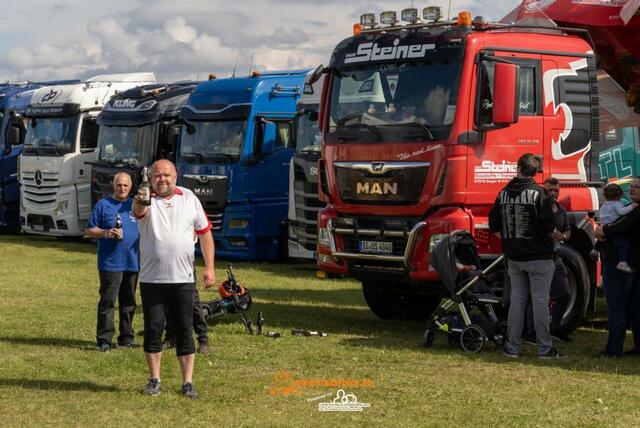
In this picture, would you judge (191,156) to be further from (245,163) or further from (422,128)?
(422,128)

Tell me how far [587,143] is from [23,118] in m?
16.3

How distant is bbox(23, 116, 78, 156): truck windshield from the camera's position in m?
24.2

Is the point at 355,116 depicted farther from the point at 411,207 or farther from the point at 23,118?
the point at 23,118

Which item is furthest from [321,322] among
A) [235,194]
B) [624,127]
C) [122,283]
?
[235,194]

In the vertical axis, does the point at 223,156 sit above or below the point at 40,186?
above

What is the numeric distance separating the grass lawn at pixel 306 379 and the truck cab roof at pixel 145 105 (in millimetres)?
Result: 8334

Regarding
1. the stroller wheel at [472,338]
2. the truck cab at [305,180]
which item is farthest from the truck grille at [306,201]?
the stroller wheel at [472,338]

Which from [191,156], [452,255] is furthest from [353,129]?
[191,156]

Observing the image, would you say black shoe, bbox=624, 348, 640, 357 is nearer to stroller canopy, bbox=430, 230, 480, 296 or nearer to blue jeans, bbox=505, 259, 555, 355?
blue jeans, bbox=505, 259, 555, 355

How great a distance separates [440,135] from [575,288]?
7.06ft

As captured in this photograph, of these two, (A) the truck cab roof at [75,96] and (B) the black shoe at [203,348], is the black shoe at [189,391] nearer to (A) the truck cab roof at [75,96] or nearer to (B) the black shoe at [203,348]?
(B) the black shoe at [203,348]

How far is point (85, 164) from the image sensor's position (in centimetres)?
2394

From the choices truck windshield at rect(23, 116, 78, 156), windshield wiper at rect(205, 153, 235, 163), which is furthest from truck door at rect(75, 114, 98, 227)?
windshield wiper at rect(205, 153, 235, 163)

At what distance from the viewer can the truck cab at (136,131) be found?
71.2 ft
